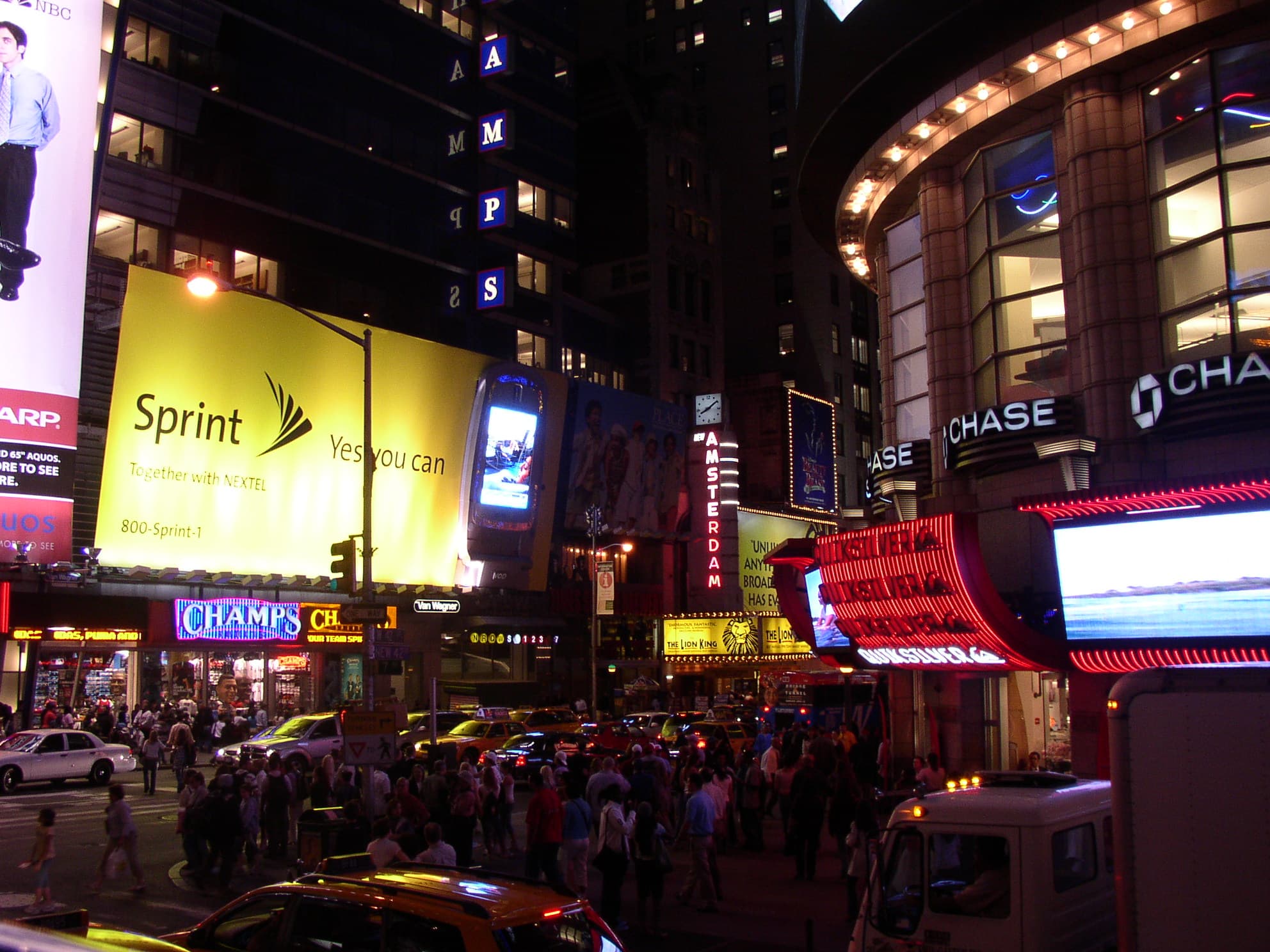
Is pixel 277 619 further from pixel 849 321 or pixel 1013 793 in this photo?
pixel 849 321

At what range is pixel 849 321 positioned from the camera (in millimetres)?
89125

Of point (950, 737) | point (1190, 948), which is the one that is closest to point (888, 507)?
point (950, 737)

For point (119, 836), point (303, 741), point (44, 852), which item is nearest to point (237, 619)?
point (303, 741)

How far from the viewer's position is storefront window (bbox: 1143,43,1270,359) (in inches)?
685

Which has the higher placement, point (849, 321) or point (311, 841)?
point (849, 321)

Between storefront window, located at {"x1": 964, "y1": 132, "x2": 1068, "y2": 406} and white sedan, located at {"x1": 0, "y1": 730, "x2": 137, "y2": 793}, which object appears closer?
storefront window, located at {"x1": 964, "y1": 132, "x2": 1068, "y2": 406}

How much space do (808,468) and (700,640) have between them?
19.3 metres

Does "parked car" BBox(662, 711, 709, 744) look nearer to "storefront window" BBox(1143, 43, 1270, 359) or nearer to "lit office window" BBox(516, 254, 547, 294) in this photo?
"storefront window" BBox(1143, 43, 1270, 359)

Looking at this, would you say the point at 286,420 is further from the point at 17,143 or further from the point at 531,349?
the point at 531,349

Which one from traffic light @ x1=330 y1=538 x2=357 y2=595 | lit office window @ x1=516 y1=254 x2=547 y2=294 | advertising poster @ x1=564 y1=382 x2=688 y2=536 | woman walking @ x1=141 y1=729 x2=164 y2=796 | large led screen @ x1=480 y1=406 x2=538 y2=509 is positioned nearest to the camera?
traffic light @ x1=330 y1=538 x2=357 y2=595

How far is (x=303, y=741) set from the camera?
3228 centimetres

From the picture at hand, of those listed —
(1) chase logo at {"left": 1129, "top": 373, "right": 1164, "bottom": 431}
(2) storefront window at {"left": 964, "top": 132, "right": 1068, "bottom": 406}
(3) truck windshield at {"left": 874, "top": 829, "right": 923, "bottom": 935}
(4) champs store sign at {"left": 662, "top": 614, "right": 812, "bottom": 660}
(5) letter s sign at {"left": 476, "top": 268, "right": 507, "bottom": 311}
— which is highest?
(5) letter s sign at {"left": 476, "top": 268, "right": 507, "bottom": 311}

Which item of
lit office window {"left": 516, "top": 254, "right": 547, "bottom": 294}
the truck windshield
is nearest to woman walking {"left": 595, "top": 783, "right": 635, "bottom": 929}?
the truck windshield

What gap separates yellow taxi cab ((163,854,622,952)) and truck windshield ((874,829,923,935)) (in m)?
2.46
